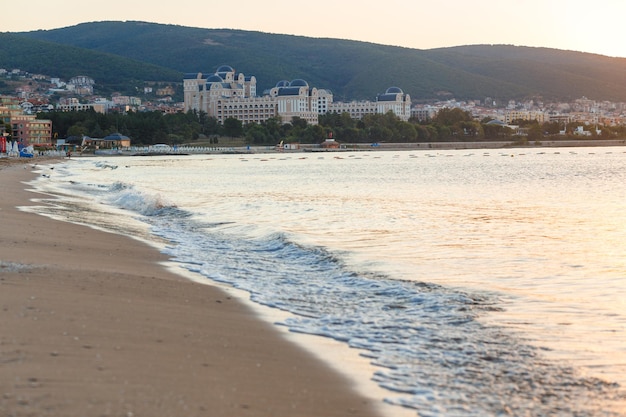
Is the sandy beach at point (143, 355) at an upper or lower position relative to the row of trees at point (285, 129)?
lower

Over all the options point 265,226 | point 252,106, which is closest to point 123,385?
point 265,226

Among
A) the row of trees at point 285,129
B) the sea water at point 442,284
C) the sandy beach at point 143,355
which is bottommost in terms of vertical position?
the sea water at point 442,284

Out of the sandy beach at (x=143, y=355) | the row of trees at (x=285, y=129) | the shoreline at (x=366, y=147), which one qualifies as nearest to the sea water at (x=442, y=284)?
the sandy beach at (x=143, y=355)

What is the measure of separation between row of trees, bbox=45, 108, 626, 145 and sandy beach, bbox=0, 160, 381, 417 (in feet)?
434

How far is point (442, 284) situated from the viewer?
1034 cm

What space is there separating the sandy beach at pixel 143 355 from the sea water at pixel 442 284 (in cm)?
62

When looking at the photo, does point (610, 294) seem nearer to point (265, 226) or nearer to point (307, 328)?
point (307, 328)

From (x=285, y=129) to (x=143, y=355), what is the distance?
6244 inches

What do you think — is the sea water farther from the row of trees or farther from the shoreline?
the row of trees

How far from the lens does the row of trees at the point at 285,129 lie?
5576 inches

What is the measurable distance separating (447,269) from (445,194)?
66.9ft

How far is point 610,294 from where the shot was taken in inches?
379

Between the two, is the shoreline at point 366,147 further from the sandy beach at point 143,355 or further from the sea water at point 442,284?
the sandy beach at point 143,355

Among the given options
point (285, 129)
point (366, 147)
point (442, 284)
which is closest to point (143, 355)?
point (442, 284)
